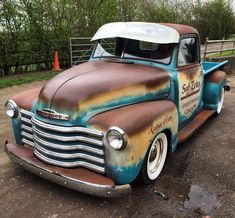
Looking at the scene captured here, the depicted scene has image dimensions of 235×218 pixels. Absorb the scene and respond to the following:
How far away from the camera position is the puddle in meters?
3.45

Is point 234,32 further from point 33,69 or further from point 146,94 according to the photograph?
point 146,94

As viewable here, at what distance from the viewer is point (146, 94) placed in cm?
401

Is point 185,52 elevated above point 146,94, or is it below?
above

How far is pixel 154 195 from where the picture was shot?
3.66 meters

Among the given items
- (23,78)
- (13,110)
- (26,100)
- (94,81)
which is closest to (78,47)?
(23,78)

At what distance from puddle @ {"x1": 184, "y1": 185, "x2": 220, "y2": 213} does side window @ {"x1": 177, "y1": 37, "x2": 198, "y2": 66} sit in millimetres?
1860

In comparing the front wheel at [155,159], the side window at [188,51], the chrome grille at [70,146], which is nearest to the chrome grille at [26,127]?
the chrome grille at [70,146]

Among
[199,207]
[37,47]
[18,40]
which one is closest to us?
[199,207]

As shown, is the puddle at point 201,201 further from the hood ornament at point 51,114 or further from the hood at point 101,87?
the hood ornament at point 51,114

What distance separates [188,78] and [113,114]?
1.88 m

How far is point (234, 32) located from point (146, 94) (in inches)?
1183

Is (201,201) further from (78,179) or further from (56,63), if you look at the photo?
(56,63)

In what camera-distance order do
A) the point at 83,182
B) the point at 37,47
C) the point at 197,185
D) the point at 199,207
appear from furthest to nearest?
the point at 37,47 < the point at 197,185 < the point at 199,207 < the point at 83,182

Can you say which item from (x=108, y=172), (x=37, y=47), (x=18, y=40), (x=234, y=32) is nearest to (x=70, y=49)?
(x=37, y=47)
